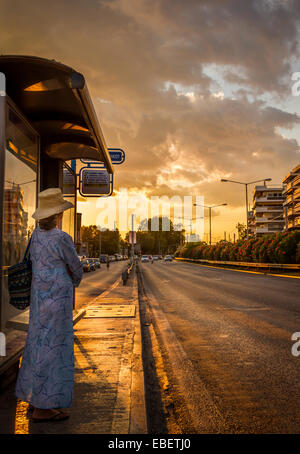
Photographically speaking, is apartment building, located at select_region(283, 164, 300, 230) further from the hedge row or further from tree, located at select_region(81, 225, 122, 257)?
tree, located at select_region(81, 225, 122, 257)

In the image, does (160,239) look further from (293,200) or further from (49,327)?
(49,327)

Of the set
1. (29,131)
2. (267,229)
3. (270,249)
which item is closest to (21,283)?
(29,131)

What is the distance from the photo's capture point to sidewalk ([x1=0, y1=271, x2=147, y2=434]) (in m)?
3.22

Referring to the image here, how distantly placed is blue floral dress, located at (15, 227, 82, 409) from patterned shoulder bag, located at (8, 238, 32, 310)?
10cm

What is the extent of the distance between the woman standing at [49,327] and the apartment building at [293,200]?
3164 inches

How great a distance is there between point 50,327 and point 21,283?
52 centimetres

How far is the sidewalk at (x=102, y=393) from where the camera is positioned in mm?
3217

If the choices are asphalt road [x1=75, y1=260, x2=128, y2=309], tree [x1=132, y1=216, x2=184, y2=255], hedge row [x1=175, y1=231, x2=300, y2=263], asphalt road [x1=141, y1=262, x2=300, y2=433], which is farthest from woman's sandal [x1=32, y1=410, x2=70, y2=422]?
tree [x1=132, y1=216, x2=184, y2=255]

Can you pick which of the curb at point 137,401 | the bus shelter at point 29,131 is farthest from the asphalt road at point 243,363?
the bus shelter at point 29,131

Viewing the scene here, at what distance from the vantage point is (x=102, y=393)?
158 inches

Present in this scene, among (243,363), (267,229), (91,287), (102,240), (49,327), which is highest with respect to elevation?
(267,229)

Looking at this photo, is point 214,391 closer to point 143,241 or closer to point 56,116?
point 56,116

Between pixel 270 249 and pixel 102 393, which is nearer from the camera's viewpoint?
pixel 102 393
